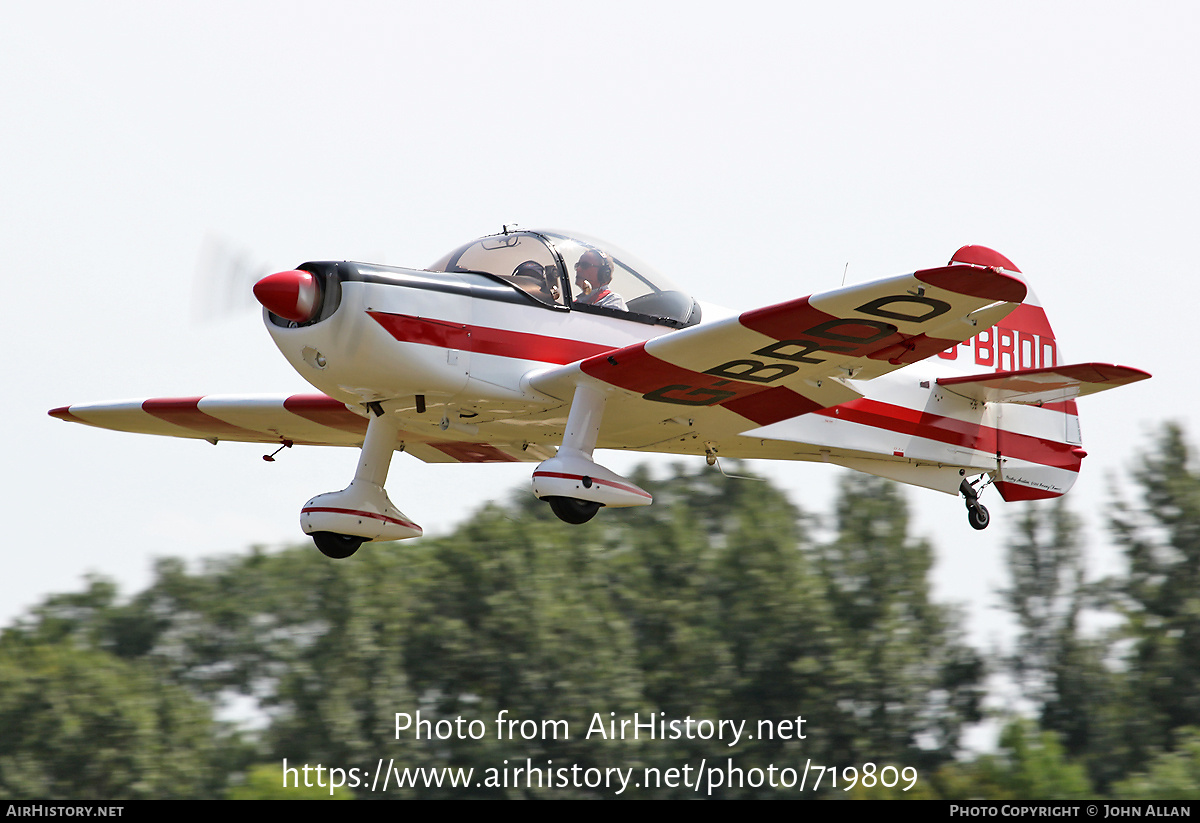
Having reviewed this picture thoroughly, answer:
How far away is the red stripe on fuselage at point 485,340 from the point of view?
27.3ft

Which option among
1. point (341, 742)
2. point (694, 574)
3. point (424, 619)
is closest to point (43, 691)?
point (341, 742)

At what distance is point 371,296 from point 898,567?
29.9 meters

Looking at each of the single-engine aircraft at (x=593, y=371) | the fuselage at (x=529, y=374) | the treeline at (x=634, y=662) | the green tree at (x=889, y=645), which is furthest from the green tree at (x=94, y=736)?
the fuselage at (x=529, y=374)

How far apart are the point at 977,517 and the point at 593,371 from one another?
446 cm

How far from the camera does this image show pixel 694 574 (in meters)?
34.7

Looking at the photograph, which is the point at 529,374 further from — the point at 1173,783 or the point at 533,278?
the point at 1173,783

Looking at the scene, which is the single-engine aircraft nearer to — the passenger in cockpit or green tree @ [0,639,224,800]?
the passenger in cockpit

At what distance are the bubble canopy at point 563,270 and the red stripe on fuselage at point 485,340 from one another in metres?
0.28

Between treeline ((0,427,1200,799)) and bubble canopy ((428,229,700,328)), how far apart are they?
18278mm

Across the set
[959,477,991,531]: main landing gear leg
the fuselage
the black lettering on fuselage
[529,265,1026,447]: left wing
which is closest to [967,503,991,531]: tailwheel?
[959,477,991,531]: main landing gear leg

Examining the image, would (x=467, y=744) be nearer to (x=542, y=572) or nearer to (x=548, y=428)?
(x=542, y=572)

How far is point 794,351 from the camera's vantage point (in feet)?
27.4

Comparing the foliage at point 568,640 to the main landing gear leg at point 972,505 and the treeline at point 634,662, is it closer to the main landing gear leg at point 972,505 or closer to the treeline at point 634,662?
the treeline at point 634,662

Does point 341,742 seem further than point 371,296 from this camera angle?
Yes
